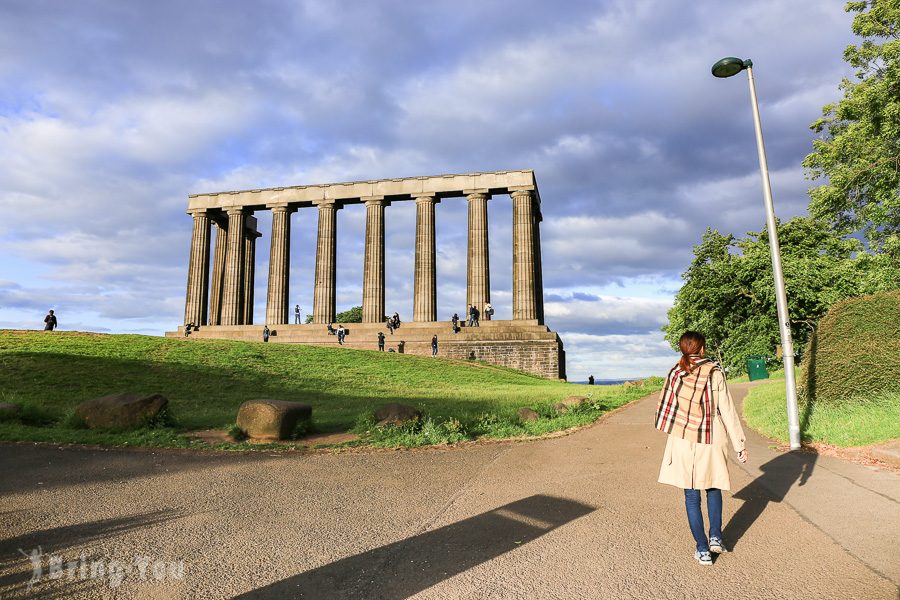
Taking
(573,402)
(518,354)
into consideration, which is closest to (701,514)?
(573,402)

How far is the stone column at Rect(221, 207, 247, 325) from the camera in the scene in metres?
52.0

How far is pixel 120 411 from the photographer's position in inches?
499

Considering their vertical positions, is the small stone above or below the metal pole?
below

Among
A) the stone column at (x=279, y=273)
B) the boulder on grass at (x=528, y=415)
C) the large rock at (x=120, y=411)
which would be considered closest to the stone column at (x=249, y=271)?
the stone column at (x=279, y=273)

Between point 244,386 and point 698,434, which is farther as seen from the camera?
point 244,386

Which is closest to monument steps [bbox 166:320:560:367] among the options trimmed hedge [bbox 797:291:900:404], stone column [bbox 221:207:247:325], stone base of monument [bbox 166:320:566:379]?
stone base of monument [bbox 166:320:566:379]

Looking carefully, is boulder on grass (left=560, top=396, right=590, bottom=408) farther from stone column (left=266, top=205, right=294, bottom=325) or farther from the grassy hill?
stone column (left=266, top=205, right=294, bottom=325)

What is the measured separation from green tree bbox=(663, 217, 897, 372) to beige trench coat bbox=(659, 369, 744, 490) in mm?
24125

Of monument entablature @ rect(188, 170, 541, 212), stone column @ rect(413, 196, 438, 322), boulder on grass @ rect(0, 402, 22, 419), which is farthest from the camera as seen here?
monument entablature @ rect(188, 170, 541, 212)

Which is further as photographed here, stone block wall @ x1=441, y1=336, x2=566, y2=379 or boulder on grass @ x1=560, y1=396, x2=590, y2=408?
Answer: stone block wall @ x1=441, y1=336, x2=566, y2=379

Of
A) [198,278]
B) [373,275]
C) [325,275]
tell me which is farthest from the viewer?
[198,278]

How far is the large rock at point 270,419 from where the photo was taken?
12.0m

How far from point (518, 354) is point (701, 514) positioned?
3855 cm

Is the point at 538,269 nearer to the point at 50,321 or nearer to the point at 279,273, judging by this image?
the point at 279,273
